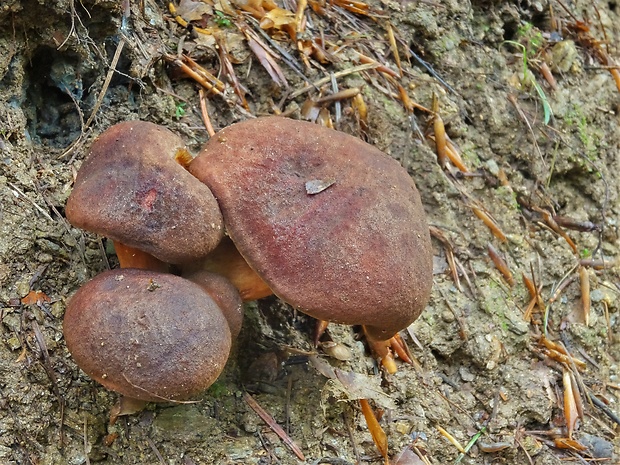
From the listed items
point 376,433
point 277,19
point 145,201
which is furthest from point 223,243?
point 277,19

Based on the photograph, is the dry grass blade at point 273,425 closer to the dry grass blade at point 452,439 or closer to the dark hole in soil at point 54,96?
the dry grass blade at point 452,439

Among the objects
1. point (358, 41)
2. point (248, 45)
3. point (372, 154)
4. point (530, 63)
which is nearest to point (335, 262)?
point (372, 154)

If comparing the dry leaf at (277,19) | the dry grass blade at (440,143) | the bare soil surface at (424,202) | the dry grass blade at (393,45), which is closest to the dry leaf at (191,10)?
the bare soil surface at (424,202)

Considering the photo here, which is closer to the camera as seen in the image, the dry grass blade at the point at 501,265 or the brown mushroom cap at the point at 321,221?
the brown mushroom cap at the point at 321,221

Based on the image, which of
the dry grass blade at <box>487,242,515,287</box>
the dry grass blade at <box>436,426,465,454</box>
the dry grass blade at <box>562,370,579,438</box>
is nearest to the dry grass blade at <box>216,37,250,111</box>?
the dry grass blade at <box>487,242,515,287</box>

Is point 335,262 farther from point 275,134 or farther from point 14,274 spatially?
point 14,274

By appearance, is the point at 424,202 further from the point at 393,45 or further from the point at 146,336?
the point at 146,336

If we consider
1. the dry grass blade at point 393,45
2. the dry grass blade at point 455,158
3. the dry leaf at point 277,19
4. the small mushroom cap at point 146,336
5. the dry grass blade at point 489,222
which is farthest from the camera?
the dry grass blade at point 393,45
